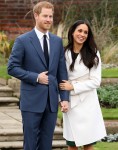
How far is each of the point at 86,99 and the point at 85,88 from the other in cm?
12

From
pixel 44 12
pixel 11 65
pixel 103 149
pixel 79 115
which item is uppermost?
pixel 44 12

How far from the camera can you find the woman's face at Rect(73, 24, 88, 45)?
6.43 meters

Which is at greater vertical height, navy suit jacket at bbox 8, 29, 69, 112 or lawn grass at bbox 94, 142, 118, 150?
navy suit jacket at bbox 8, 29, 69, 112

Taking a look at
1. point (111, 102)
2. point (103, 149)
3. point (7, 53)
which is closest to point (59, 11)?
point (7, 53)

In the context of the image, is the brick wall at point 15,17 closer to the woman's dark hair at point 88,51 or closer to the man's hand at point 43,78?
the woman's dark hair at point 88,51

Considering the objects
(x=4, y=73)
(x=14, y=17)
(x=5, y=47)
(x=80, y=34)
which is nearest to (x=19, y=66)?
(x=80, y=34)

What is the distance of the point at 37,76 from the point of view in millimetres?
5977

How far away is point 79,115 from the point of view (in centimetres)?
645

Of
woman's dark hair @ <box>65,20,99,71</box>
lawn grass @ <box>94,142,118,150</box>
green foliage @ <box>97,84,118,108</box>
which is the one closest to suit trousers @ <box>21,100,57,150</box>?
woman's dark hair @ <box>65,20,99,71</box>

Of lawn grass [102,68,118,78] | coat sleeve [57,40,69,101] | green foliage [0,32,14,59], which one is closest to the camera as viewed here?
coat sleeve [57,40,69,101]

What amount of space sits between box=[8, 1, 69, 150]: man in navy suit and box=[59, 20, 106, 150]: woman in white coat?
339 millimetres

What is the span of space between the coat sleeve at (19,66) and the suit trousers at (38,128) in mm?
325

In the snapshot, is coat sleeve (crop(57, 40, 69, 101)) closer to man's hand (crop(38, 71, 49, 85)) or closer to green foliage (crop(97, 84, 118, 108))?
man's hand (crop(38, 71, 49, 85))

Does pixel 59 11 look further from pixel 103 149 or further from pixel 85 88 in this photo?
pixel 85 88
